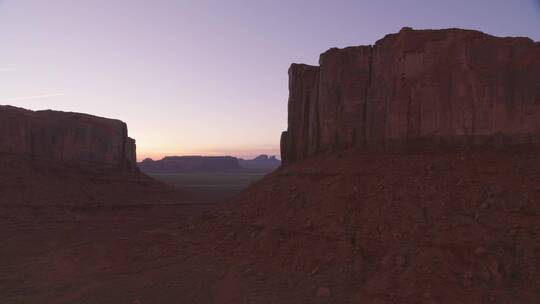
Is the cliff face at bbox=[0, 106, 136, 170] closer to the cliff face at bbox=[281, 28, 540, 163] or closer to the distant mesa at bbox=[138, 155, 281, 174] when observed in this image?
the cliff face at bbox=[281, 28, 540, 163]

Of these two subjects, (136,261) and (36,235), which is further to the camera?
(36,235)

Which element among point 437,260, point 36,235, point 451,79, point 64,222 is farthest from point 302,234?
point 64,222

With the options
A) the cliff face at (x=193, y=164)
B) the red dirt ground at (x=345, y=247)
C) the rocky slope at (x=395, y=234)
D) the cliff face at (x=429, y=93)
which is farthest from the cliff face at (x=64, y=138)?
the cliff face at (x=193, y=164)

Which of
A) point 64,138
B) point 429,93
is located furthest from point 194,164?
point 429,93

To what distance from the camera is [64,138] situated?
36.4 m

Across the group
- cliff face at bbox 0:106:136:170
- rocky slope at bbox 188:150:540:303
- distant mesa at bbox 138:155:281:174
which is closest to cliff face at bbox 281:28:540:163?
rocky slope at bbox 188:150:540:303

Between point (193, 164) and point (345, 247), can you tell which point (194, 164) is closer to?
point (193, 164)

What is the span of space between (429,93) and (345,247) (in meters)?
5.31

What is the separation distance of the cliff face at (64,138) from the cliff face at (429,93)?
2456 centimetres

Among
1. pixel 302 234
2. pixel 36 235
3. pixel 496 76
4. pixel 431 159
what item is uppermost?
pixel 496 76

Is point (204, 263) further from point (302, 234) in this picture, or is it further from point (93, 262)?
point (93, 262)

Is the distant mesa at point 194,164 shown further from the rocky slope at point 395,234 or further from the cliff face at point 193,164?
the rocky slope at point 395,234

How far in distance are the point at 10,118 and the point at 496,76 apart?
31.2 meters

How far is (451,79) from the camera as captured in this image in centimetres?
1295
